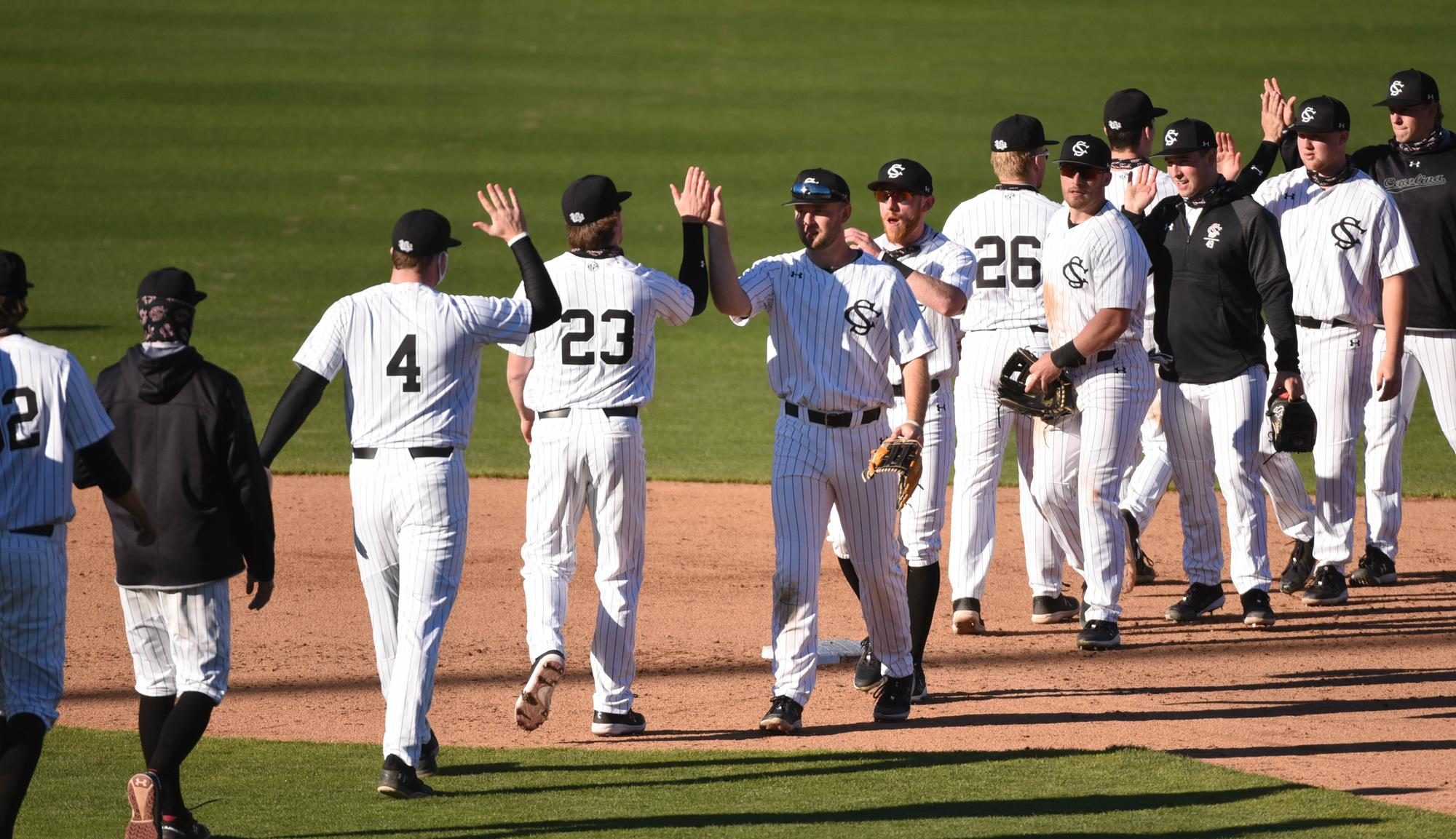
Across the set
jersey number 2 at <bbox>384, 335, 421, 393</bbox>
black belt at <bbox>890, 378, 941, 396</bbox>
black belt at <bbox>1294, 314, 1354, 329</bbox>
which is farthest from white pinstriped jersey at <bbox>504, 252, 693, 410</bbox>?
black belt at <bbox>1294, 314, 1354, 329</bbox>

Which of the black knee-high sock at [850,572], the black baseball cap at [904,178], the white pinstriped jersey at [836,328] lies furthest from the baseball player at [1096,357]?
the white pinstriped jersey at [836,328]

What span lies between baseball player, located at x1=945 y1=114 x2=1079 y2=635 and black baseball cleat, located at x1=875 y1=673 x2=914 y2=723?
4.24 feet

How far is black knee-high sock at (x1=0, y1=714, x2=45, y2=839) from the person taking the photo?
4.13 m

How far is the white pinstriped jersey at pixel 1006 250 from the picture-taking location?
698cm

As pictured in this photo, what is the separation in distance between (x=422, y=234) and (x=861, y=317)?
5.01 feet

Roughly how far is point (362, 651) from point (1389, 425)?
4.90 m

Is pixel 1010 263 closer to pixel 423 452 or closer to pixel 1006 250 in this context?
pixel 1006 250

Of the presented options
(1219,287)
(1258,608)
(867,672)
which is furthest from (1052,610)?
(1219,287)

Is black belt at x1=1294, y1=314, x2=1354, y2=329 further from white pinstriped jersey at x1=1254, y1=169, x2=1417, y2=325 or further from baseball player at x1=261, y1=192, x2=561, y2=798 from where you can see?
baseball player at x1=261, y1=192, x2=561, y2=798

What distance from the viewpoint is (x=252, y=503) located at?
4668 mm

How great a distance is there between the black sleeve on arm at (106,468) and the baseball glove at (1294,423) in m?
4.75

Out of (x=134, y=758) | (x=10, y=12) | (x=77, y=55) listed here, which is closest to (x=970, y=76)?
(x=77, y=55)

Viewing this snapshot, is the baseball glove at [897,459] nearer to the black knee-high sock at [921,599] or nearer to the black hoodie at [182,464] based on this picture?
the black knee-high sock at [921,599]

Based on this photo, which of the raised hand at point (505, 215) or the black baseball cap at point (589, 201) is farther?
the black baseball cap at point (589, 201)
